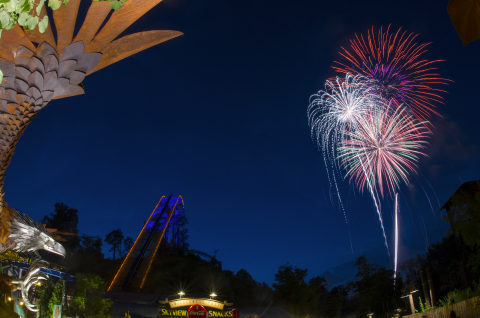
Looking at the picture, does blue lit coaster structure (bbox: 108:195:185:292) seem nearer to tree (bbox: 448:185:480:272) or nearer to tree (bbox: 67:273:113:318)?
tree (bbox: 67:273:113:318)

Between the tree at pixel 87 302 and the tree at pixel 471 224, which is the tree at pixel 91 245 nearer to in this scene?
the tree at pixel 87 302

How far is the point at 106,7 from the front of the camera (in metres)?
3.94

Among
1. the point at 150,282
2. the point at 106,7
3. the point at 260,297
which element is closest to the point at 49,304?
the point at 106,7

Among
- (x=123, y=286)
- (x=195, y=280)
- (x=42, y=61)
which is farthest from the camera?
(x=195, y=280)

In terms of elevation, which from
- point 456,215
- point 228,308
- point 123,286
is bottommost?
point 228,308

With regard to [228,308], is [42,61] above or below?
above

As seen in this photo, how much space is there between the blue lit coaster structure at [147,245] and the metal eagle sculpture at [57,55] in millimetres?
26955

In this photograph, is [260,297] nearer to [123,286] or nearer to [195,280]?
[195,280]

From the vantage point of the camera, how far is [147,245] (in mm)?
35250

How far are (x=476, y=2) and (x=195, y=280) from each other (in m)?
37.4

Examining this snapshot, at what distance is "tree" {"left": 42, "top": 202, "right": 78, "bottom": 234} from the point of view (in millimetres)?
51188

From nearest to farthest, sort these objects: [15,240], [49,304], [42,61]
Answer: [42,61], [15,240], [49,304]

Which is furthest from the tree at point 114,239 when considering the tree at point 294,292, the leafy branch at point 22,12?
the leafy branch at point 22,12

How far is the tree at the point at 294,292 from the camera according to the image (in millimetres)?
34562
